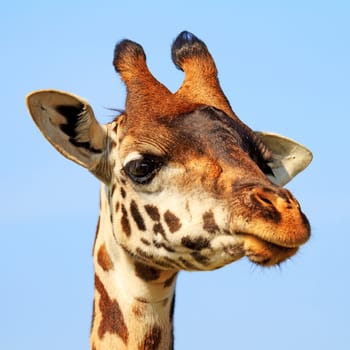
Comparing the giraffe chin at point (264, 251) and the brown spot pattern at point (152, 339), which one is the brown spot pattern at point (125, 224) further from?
the giraffe chin at point (264, 251)

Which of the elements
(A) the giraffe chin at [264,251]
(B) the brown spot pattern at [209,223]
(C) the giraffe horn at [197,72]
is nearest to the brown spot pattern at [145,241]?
(B) the brown spot pattern at [209,223]

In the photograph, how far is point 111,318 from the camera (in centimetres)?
987

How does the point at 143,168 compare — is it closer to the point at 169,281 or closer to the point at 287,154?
the point at 169,281

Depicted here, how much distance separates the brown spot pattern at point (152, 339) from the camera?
9703mm

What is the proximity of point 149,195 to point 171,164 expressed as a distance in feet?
1.19

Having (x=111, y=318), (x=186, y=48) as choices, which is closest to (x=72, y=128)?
(x=111, y=318)

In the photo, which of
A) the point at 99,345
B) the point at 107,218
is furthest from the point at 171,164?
the point at 99,345

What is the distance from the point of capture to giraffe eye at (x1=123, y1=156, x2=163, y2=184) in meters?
9.62

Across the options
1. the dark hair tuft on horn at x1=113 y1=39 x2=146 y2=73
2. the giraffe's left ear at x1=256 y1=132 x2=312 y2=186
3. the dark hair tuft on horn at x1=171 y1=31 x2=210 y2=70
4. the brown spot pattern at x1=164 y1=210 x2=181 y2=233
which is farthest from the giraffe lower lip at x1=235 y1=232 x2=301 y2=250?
the dark hair tuft on horn at x1=171 y1=31 x2=210 y2=70

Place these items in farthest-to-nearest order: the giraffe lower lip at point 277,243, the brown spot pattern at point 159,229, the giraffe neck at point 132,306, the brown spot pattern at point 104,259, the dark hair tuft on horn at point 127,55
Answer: the dark hair tuft on horn at point 127,55 < the brown spot pattern at point 104,259 < the giraffe neck at point 132,306 < the brown spot pattern at point 159,229 < the giraffe lower lip at point 277,243

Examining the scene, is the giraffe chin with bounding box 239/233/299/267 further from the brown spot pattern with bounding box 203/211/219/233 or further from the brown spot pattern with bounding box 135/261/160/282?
the brown spot pattern with bounding box 135/261/160/282

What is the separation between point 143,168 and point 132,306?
1304mm

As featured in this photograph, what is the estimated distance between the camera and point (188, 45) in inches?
450

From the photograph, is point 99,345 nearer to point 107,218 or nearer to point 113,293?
point 113,293
